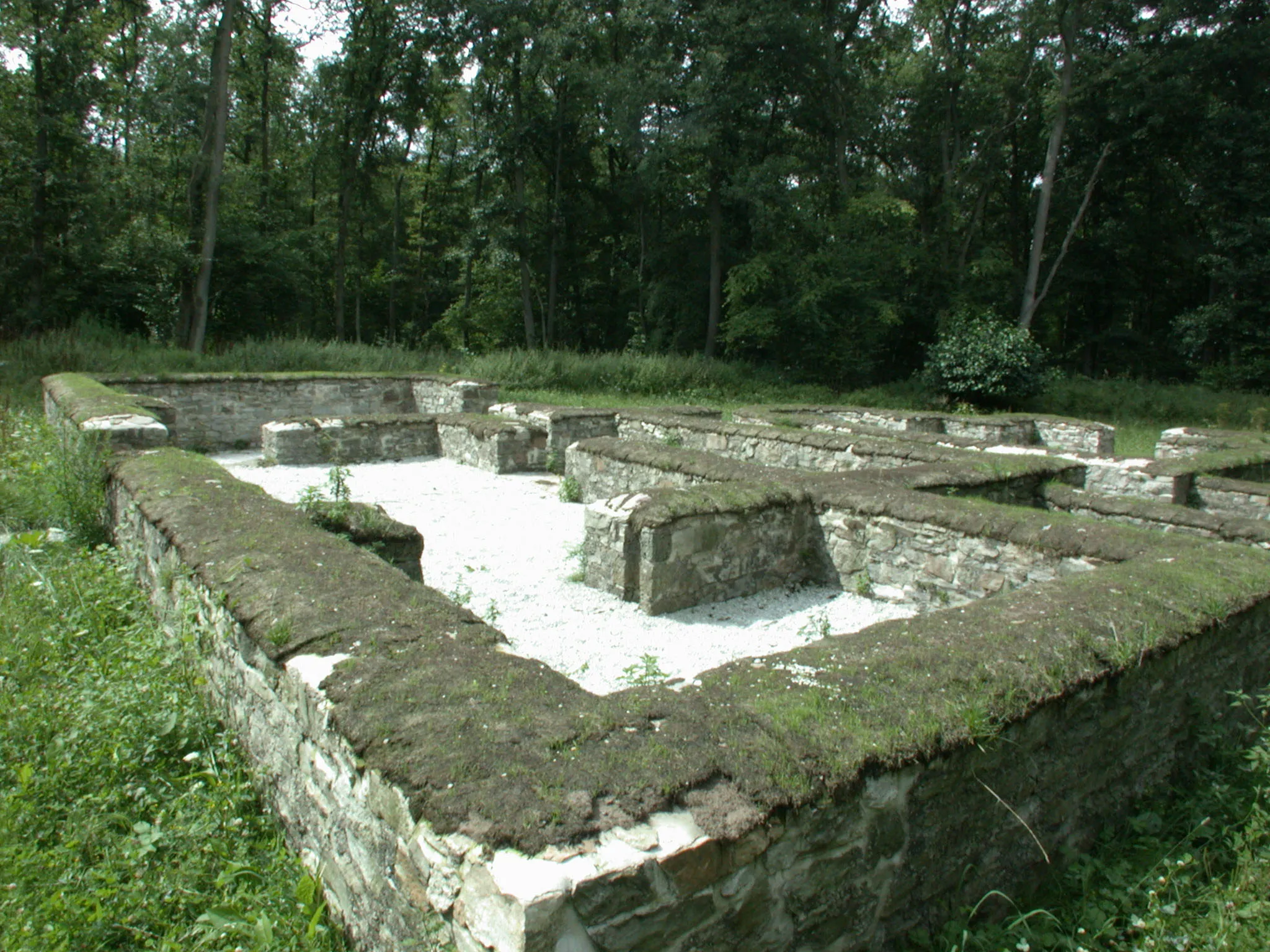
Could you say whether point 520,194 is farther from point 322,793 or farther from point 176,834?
point 322,793

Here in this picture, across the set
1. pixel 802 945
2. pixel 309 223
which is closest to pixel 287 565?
pixel 802 945

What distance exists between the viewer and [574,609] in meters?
5.46

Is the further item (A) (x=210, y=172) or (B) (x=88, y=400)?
(A) (x=210, y=172)

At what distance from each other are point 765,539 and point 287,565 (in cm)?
344

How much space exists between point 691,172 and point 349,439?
16.0 m

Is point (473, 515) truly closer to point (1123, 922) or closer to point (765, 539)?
point (765, 539)

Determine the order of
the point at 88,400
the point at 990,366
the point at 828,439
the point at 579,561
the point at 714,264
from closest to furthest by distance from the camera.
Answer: the point at 579,561, the point at 88,400, the point at 828,439, the point at 990,366, the point at 714,264

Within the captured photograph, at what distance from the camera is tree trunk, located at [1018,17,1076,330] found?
20750 millimetres

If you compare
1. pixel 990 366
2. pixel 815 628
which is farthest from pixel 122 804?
pixel 990 366

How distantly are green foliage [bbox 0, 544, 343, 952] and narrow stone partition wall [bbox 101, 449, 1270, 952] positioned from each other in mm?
133

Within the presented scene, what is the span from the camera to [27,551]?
503cm

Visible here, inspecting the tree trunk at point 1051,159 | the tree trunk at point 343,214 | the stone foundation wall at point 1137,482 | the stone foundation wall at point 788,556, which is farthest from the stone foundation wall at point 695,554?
the tree trunk at point 343,214

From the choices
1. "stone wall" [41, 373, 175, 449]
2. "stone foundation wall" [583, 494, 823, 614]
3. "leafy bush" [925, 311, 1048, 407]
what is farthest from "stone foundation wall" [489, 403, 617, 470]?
"leafy bush" [925, 311, 1048, 407]

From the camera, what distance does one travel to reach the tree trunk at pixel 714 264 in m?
22.5
